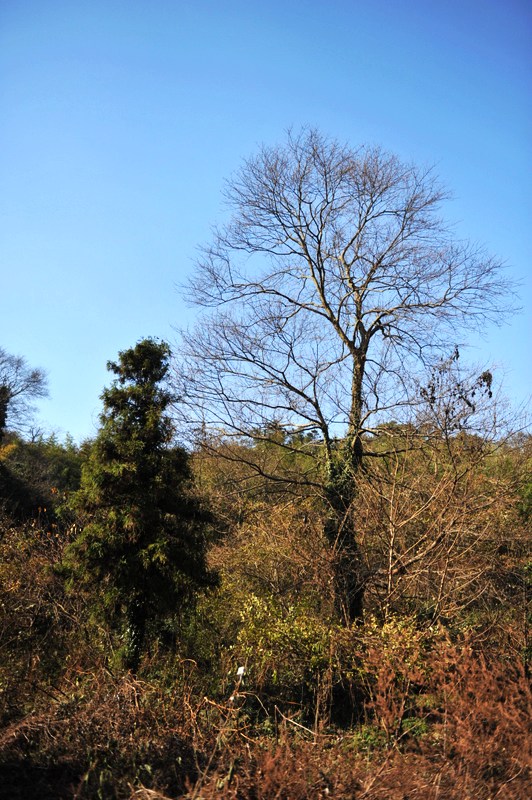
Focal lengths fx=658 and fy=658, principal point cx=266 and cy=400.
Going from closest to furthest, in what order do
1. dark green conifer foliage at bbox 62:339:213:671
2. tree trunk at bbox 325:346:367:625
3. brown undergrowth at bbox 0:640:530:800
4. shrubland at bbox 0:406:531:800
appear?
brown undergrowth at bbox 0:640:530:800
shrubland at bbox 0:406:531:800
dark green conifer foliage at bbox 62:339:213:671
tree trunk at bbox 325:346:367:625

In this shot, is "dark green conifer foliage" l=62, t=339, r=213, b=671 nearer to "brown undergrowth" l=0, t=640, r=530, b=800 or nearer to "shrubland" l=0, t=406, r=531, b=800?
"shrubland" l=0, t=406, r=531, b=800

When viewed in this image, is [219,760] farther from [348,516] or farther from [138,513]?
[348,516]

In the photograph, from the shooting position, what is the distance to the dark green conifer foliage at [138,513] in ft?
33.6

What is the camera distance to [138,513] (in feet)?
33.9

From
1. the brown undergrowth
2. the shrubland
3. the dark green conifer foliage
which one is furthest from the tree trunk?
the brown undergrowth

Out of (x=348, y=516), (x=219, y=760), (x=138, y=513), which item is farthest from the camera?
(x=348, y=516)

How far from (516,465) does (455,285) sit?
4561 mm

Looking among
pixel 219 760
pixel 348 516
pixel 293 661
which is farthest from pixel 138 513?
pixel 219 760

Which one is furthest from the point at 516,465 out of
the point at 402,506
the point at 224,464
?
the point at 224,464

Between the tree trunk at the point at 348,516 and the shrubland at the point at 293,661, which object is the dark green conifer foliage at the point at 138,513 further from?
the tree trunk at the point at 348,516

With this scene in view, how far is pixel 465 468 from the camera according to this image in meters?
11.6

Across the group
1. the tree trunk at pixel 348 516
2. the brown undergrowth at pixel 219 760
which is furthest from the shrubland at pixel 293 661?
the tree trunk at pixel 348 516

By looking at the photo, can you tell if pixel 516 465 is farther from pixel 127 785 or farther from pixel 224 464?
pixel 127 785

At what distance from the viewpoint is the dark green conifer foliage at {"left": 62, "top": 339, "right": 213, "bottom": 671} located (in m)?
10.2
